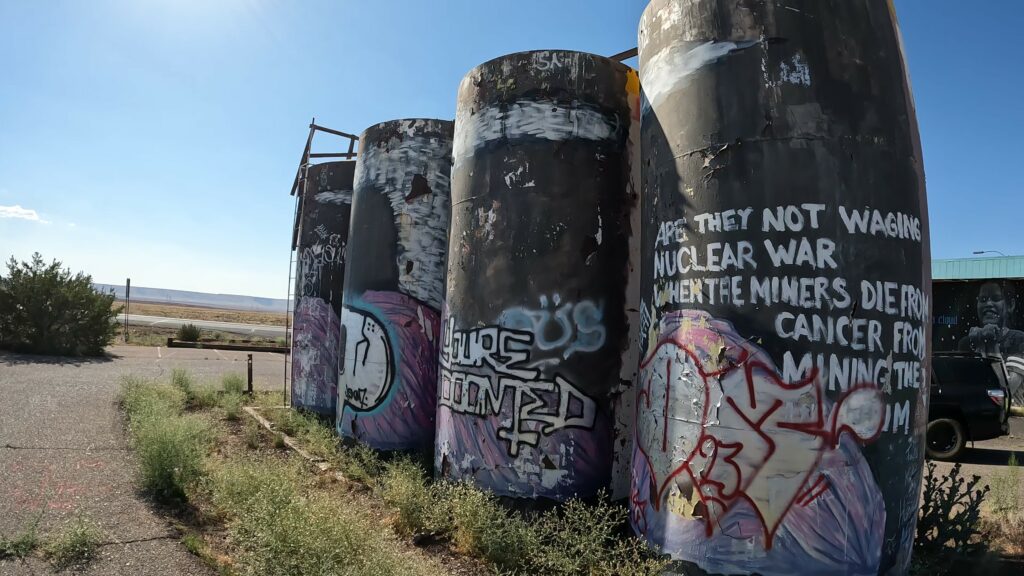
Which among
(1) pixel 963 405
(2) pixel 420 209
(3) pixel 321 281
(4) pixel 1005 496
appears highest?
(2) pixel 420 209

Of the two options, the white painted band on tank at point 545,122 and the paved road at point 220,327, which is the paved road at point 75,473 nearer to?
the white painted band on tank at point 545,122

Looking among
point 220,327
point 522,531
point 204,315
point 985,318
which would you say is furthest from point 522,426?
point 204,315

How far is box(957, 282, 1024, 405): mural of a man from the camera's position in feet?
57.2

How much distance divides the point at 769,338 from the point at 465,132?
4484mm

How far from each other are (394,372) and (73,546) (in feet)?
15.1

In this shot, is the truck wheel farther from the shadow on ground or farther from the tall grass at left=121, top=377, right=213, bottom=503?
the shadow on ground

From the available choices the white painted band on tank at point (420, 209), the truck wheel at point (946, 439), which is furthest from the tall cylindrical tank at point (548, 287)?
the truck wheel at point (946, 439)

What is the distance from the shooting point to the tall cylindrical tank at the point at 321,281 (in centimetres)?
1224

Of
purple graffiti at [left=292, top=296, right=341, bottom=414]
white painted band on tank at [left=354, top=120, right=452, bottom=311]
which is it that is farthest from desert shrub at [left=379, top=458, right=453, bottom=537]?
purple graffiti at [left=292, top=296, right=341, bottom=414]

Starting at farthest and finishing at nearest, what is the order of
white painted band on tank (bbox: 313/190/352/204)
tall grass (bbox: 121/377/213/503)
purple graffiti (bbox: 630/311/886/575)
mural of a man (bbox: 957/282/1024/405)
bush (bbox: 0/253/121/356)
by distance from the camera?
bush (bbox: 0/253/121/356) → mural of a man (bbox: 957/282/1024/405) → white painted band on tank (bbox: 313/190/352/204) → tall grass (bbox: 121/377/213/503) → purple graffiti (bbox: 630/311/886/575)

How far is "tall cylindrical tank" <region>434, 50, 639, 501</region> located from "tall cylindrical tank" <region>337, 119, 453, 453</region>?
7.35ft

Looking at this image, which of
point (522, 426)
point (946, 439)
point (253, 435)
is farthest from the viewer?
point (946, 439)

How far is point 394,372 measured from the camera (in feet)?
29.9

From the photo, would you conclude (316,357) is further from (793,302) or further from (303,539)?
(793,302)
